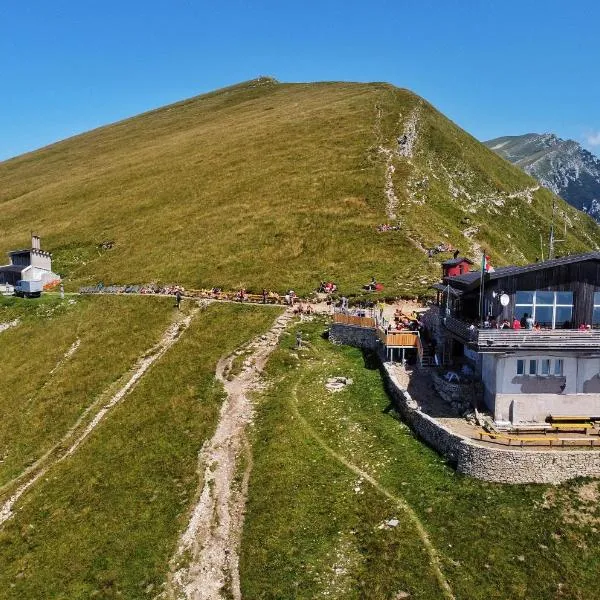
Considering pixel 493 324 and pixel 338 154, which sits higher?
pixel 338 154

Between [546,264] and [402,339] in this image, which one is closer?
[546,264]

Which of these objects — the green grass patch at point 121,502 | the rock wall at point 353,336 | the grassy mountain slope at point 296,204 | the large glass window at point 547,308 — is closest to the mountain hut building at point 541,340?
the large glass window at point 547,308

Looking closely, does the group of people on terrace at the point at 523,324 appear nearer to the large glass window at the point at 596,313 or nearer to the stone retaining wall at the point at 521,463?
the large glass window at the point at 596,313

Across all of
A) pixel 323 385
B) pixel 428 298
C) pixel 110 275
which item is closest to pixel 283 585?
pixel 323 385

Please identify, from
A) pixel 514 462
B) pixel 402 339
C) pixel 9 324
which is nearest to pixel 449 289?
pixel 402 339

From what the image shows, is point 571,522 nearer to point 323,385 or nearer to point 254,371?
point 323,385

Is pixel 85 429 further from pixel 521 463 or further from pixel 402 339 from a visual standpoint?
pixel 521 463

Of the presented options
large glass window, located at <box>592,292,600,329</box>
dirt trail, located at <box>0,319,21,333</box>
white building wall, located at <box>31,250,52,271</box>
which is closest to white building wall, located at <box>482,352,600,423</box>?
large glass window, located at <box>592,292,600,329</box>
